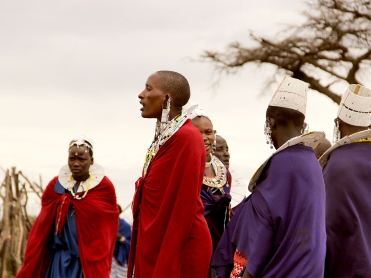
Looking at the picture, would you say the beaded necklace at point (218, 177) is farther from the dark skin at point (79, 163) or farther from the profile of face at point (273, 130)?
the dark skin at point (79, 163)

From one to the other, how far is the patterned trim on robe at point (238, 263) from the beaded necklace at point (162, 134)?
4.33ft

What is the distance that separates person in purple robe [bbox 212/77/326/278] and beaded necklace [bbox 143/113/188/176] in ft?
3.67

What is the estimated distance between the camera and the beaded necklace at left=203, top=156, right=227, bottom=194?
805 centimetres

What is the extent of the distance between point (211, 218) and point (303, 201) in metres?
2.53

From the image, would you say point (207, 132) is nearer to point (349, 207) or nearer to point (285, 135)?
point (349, 207)

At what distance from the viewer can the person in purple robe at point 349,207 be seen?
624 cm

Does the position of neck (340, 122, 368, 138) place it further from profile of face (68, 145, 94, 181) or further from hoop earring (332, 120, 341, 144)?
profile of face (68, 145, 94, 181)

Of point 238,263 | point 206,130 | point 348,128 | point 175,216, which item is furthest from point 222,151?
point 238,263

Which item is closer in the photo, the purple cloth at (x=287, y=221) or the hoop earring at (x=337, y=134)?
the purple cloth at (x=287, y=221)

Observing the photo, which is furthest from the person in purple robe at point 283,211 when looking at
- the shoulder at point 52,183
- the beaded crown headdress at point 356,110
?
the shoulder at point 52,183

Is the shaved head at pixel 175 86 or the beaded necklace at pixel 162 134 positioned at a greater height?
the shaved head at pixel 175 86

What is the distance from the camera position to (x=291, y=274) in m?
5.38

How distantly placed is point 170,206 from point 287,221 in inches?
48.2

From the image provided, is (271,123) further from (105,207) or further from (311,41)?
(311,41)
